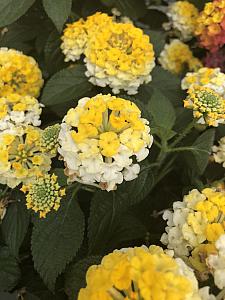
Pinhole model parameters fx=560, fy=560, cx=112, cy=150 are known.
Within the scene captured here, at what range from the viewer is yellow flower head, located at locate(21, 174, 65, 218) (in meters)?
0.93

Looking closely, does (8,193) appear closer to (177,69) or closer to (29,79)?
(29,79)

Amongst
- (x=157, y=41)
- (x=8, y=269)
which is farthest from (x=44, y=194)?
(x=157, y=41)

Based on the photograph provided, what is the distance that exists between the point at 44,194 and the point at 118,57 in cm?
35

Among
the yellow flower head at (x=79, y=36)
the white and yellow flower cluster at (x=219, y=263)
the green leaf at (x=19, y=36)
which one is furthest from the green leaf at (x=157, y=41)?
the white and yellow flower cluster at (x=219, y=263)

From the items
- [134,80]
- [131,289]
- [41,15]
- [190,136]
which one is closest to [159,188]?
[190,136]

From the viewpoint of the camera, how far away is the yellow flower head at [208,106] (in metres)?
0.98

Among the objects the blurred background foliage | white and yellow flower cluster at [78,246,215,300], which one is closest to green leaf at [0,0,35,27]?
the blurred background foliage

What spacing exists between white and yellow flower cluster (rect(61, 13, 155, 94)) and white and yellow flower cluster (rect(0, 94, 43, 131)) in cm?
15

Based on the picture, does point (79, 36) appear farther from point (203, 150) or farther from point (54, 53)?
point (203, 150)

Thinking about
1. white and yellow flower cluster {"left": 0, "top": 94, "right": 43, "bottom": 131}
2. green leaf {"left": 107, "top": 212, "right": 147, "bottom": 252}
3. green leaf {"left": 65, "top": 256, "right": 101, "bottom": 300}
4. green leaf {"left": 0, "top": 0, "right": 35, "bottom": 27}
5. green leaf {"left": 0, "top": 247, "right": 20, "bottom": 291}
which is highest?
green leaf {"left": 0, "top": 0, "right": 35, "bottom": 27}

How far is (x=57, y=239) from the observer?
101 centimetres

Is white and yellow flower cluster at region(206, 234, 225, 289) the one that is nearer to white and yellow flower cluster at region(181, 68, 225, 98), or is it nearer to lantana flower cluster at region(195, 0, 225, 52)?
white and yellow flower cluster at region(181, 68, 225, 98)

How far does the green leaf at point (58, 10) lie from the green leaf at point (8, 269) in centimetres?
48

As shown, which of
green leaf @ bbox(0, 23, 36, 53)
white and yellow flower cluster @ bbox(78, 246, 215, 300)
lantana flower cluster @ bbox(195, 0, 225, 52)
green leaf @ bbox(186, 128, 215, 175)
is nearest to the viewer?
white and yellow flower cluster @ bbox(78, 246, 215, 300)
